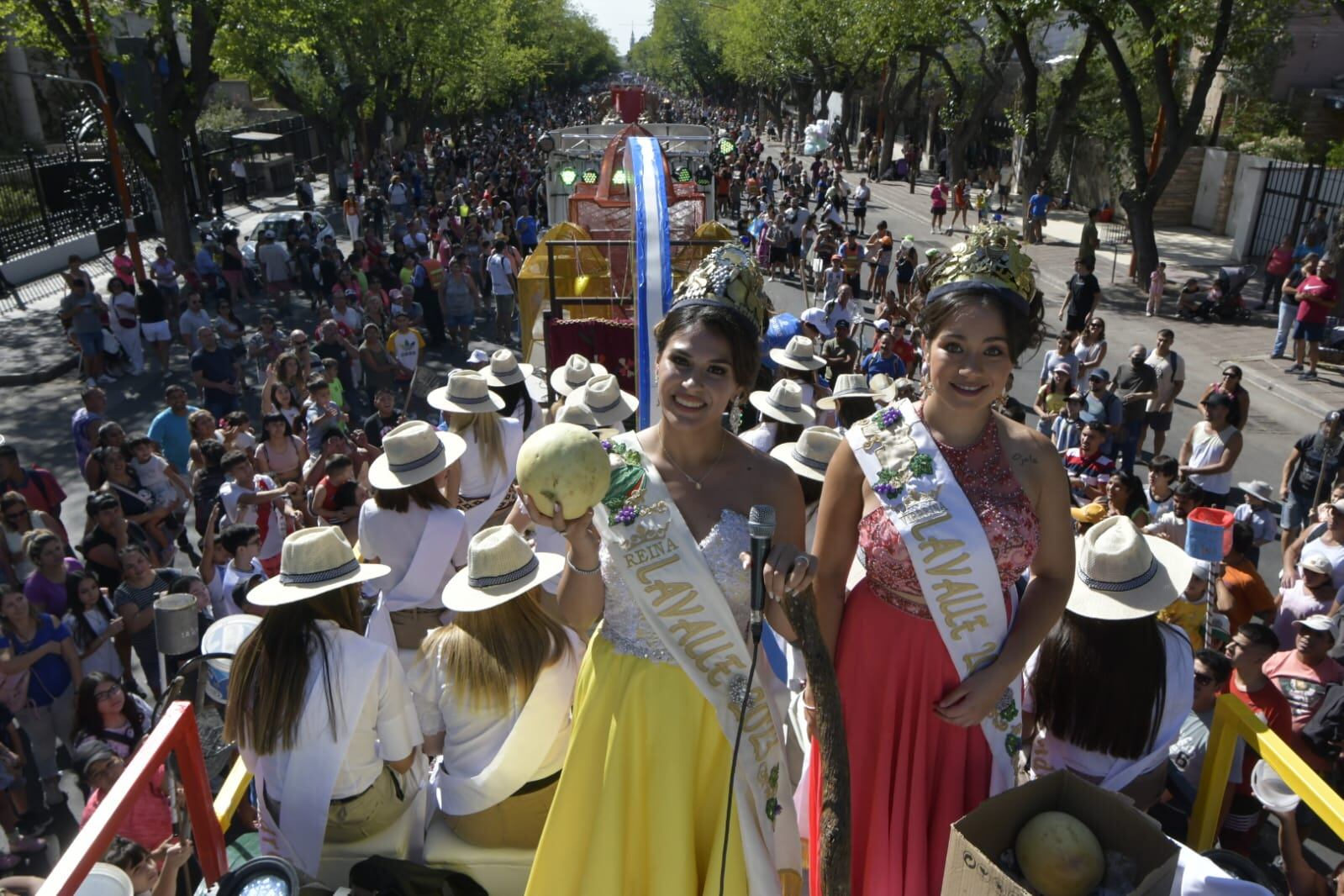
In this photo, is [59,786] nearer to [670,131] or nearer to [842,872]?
[842,872]

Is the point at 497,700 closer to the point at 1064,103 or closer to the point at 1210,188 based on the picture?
the point at 1064,103

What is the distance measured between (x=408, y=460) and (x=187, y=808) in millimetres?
1728

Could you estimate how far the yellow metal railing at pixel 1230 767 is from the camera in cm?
228

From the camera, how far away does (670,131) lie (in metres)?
15.4

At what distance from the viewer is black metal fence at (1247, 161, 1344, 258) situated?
16188 mm

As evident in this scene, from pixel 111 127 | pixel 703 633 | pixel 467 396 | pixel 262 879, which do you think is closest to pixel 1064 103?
pixel 111 127

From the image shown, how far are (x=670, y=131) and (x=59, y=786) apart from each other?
1267 cm

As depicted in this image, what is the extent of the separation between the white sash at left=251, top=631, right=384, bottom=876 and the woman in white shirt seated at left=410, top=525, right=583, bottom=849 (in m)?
0.24

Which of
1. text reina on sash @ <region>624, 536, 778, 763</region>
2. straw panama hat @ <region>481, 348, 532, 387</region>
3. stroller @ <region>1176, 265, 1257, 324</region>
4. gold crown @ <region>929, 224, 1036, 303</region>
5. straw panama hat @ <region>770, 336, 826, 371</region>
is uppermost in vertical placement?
gold crown @ <region>929, 224, 1036, 303</region>

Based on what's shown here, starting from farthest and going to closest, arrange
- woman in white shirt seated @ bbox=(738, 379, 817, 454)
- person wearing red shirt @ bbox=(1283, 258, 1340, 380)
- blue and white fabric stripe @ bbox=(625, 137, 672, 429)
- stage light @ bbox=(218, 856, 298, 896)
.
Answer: person wearing red shirt @ bbox=(1283, 258, 1340, 380) → woman in white shirt seated @ bbox=(738, 379, 817, 454) → blue and white fabric stripe @ bbox=(625, 137, 672, 429) → stage light @ bbox=(218, 856, 298, 896)

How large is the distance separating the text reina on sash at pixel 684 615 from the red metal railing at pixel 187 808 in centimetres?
125

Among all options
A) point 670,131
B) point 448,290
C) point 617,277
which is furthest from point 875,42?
point 617,277

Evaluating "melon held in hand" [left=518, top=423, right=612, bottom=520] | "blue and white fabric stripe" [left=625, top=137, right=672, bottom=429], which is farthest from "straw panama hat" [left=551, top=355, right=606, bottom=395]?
"melon held in hand" [left=518, top=423, right=612, bottom=520]

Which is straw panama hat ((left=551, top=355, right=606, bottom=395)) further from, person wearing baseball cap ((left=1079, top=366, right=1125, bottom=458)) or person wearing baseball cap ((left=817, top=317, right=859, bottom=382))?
person wearing baseball cap ((left=1079, top=366, right=1125, bottom=458))
